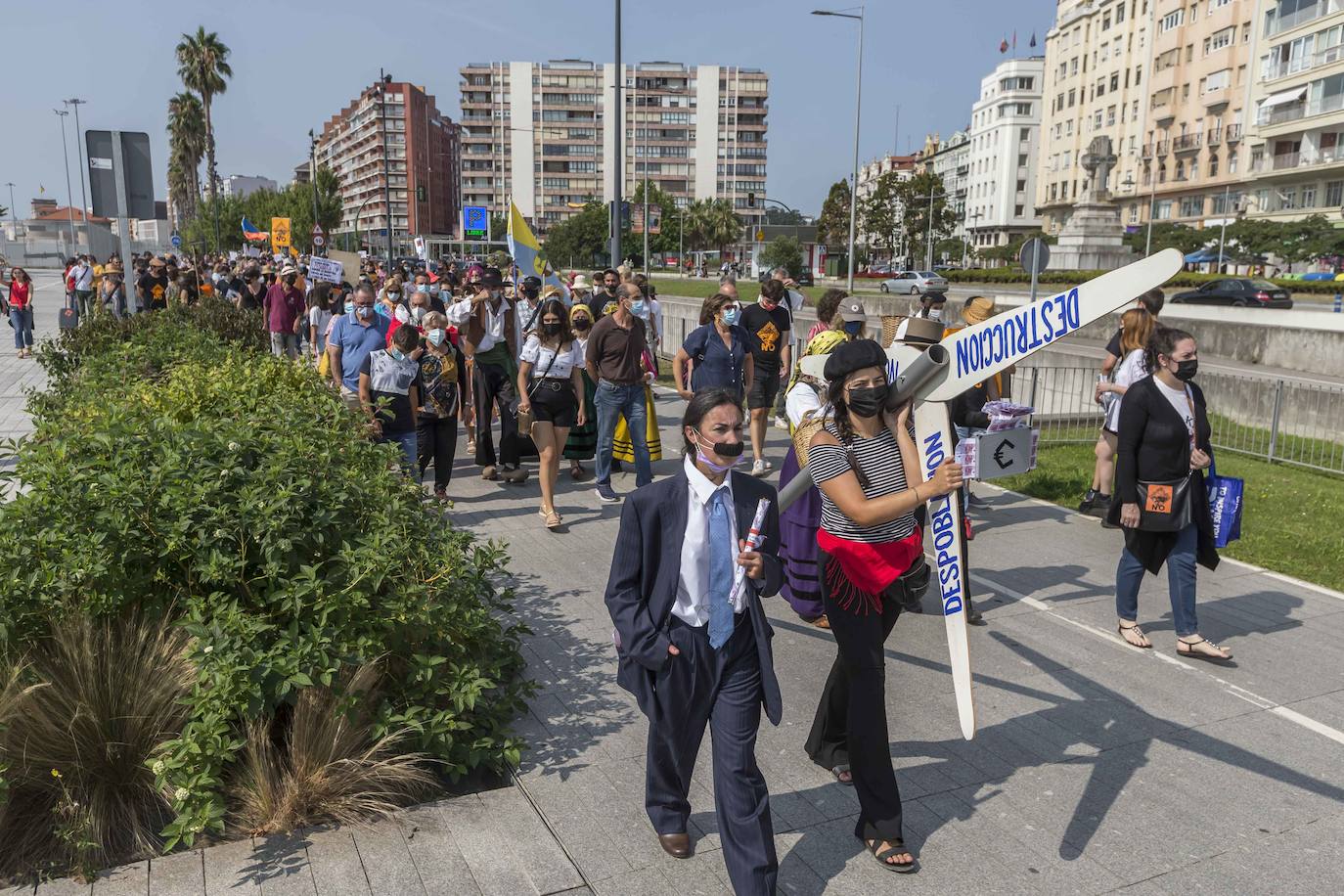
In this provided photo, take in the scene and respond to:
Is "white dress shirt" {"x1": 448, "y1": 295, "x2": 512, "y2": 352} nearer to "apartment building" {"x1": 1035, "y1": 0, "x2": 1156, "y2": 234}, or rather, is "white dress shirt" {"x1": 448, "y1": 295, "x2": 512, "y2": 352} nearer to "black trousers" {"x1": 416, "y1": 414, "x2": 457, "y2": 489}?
"black trousers" {"x1": 416, "y1": 414, "x2": 457, "y2": 489}

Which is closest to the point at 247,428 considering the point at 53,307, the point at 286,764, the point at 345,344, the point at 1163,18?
the point at 286,764

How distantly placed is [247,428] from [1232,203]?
270 ft

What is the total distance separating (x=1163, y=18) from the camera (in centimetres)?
7919

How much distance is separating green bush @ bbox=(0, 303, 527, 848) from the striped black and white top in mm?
1646

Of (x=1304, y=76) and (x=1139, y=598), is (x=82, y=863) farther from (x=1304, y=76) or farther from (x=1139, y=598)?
(x=1304, y=76)

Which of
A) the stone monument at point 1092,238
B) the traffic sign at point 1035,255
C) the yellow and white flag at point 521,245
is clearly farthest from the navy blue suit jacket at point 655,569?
the stone monument at point 1092,238

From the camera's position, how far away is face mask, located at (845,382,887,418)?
3.60m

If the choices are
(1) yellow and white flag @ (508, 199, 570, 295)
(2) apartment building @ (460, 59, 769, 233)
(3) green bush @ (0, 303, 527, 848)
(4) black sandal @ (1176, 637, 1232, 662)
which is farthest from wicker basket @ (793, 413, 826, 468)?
(2) apartment building @ (460, 59, 769, 233)

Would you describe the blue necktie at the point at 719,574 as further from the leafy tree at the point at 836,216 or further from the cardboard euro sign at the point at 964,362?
the leafy tree at the point at 836,216

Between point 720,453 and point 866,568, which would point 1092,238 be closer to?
point 866,568

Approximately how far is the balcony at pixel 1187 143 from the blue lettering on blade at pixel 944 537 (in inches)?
3318

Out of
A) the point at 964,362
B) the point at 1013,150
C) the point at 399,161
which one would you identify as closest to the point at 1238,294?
the point at 964,362

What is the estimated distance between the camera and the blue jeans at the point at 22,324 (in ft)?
65.7

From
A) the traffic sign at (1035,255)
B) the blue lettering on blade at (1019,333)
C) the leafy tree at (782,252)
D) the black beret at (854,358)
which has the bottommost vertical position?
the black beret at (854,358)
